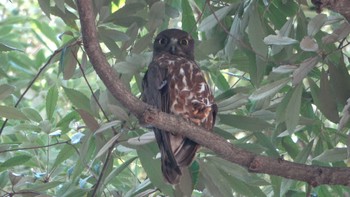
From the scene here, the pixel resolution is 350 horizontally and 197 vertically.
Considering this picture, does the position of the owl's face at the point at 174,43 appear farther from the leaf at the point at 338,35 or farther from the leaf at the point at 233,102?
the leaf at the point at 338,35

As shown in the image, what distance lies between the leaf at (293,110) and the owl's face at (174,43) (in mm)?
862

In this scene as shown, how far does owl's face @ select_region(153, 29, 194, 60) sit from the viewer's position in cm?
376

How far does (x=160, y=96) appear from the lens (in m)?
3.36

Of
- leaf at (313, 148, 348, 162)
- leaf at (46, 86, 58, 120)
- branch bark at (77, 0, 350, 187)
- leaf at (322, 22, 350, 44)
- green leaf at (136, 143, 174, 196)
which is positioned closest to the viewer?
branch bark at (77, 0, 350, 187)

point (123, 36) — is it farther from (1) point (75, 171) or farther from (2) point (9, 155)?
(2) point (9, 155)

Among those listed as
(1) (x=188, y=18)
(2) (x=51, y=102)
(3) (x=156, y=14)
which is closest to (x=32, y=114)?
(2) (x=51, y=102)

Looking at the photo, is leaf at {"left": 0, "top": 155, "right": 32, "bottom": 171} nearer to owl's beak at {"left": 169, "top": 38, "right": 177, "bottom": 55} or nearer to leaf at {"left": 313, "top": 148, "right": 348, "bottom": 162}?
owl's beak at {"left": 169, "top": 38, "right": 177, "bottom": 55}

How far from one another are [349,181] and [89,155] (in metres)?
1.14

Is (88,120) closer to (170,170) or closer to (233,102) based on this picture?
(170,170)

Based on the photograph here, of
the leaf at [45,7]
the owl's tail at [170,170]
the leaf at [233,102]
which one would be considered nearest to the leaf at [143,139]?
the owl's tail at [170,170]

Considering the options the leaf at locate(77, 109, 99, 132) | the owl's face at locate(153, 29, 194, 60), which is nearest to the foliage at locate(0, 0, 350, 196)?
the leaf at locate(77, 109, 99, 132)

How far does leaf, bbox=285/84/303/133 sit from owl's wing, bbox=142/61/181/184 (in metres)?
0.47

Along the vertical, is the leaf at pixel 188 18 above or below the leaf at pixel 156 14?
below

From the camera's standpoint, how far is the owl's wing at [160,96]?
120 inches
